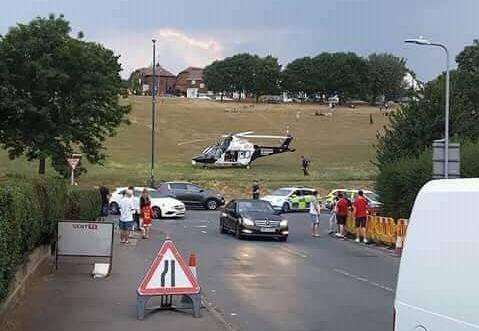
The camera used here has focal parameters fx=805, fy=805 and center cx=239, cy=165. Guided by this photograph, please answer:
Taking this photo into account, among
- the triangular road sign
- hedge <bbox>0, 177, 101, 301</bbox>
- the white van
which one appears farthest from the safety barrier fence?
the white van

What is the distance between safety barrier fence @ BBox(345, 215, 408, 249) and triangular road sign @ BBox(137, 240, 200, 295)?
42.9ft

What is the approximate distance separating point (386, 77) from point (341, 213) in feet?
419

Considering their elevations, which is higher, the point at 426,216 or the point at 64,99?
the point at 64,99

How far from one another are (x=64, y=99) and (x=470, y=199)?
4108cm

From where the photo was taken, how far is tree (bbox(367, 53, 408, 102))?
152 metres

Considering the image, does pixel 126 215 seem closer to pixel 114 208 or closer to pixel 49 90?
pixel 114 208

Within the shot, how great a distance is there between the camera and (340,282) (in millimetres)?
16453

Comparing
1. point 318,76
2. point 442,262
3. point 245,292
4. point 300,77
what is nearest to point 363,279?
point 245,292

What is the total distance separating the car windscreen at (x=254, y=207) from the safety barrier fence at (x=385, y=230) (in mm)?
3564

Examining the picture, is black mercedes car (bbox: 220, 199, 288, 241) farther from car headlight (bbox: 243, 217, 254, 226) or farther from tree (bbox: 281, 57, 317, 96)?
tree (bbox: 281, 57, 317, 96)

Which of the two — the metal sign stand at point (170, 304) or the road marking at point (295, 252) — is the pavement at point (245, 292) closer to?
the road marking at point (295, 252)

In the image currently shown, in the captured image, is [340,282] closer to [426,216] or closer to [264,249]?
[264,249]

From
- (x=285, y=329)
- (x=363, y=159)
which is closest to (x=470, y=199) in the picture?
(x=285, y=329)

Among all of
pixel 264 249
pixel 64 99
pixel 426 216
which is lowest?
pixel 264 249
